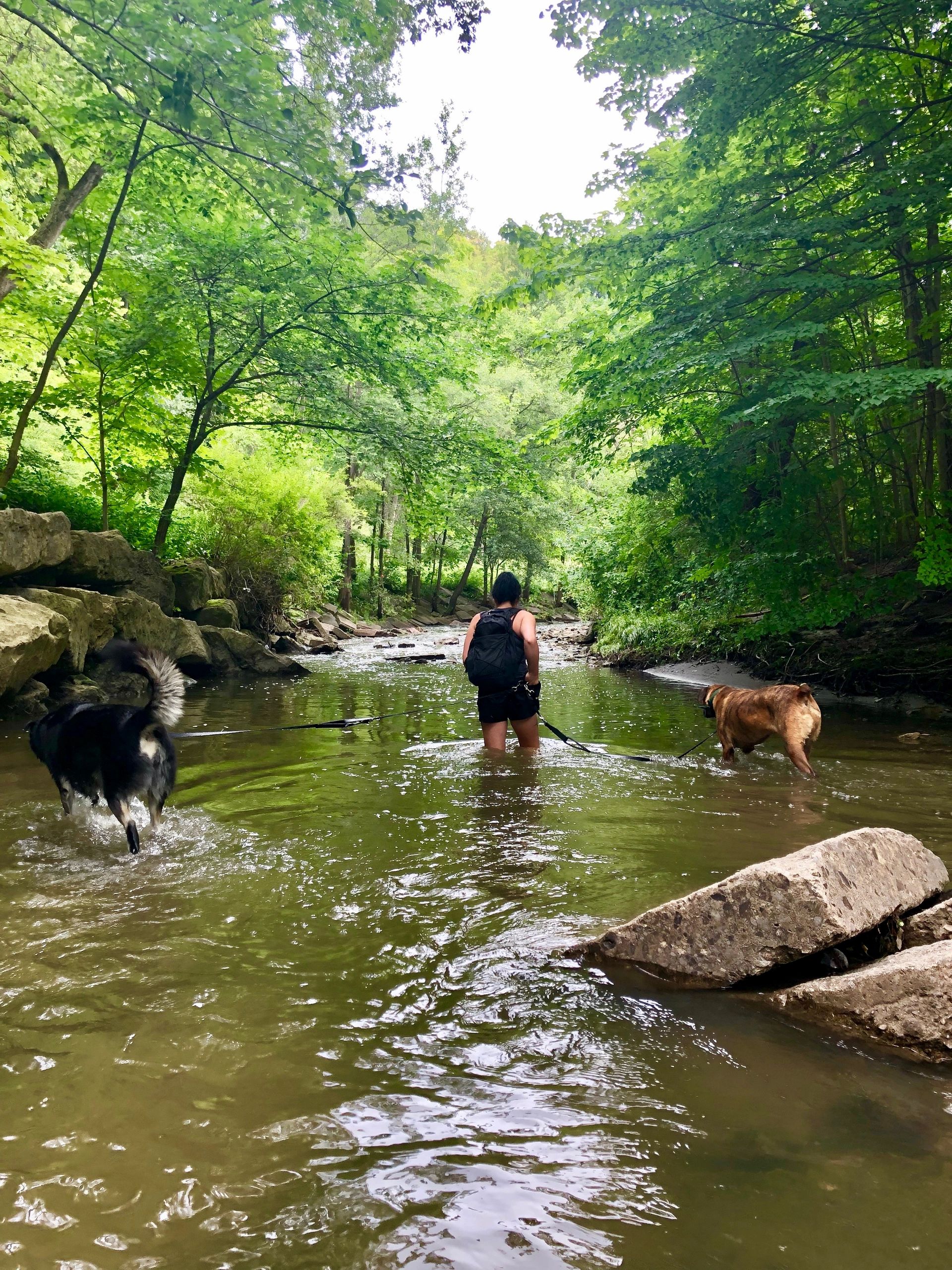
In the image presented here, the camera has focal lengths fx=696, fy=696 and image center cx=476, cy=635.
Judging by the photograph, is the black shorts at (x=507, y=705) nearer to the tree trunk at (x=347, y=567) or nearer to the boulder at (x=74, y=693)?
the boulder at (x=74, y=693)

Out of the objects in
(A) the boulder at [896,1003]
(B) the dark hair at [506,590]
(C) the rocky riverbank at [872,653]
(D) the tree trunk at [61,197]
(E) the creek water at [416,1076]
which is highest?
(D) the tree trunk at [61,197]

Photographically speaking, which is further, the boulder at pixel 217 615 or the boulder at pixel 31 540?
the boulder at pixel 217 615

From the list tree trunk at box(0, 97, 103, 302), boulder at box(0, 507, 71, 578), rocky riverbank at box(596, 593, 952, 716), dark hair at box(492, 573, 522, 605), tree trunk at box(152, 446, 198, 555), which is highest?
tree trunk at box(0, 97, 103, 302)

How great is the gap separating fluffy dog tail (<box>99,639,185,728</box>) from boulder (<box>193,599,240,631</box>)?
10.8m

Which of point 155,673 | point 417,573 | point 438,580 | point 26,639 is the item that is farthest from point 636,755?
point 438,580

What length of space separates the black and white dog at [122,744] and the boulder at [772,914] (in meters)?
3.22

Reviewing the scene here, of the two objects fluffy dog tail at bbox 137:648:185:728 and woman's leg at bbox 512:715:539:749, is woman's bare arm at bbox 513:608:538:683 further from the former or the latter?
fluffy dog tail at bbox 137:648:185:728

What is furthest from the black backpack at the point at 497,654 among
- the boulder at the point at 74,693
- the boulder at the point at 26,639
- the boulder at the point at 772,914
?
the boulder at the point at 74,693

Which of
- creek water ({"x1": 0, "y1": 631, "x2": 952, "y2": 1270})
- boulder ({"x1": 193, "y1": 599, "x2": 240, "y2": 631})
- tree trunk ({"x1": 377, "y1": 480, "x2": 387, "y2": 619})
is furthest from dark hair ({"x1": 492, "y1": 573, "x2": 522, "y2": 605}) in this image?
tree trunk ({"x1": 377, "y1": 480, "x2": 387, "y2": 619})

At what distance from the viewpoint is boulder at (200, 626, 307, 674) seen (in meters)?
14.7

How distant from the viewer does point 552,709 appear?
37.6 ft

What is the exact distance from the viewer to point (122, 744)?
4625 mm

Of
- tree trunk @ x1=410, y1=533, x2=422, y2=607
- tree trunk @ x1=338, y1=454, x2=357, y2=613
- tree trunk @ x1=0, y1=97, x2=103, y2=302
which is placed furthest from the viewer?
tree trunk @ x1=410, y1=533, x2=422, y2=607

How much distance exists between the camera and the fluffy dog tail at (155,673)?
4762 millimetres
